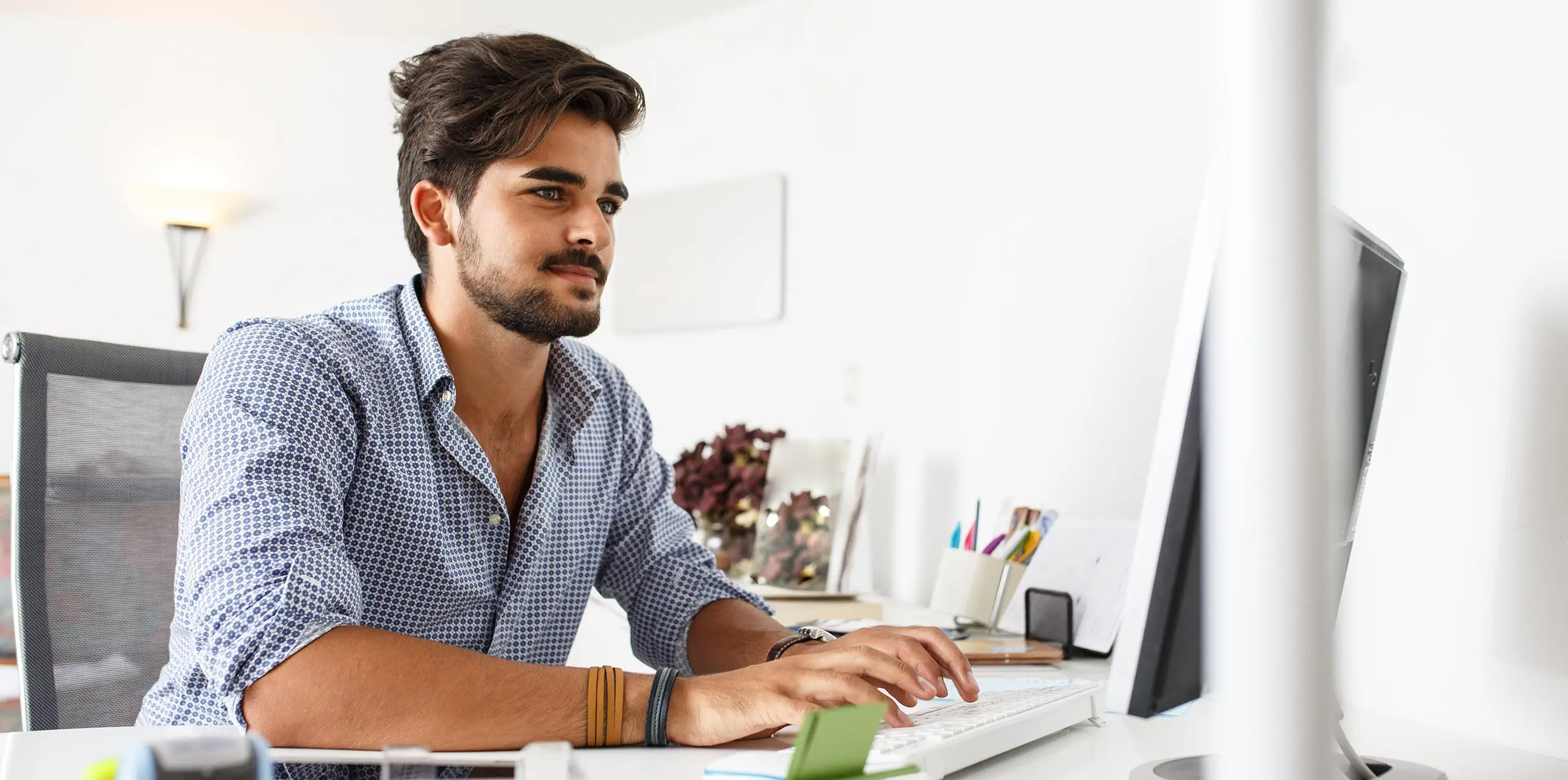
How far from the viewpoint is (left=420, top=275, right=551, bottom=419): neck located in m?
1.33

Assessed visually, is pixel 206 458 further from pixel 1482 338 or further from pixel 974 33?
pixel 974 33

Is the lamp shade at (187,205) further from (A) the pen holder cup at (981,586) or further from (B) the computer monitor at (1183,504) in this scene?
(B) the computer monitor at (1183,504)

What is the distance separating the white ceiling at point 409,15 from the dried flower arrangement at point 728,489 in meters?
1.20

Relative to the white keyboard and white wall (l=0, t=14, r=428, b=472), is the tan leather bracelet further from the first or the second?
white wall (l=0, t=14, r=428, b=472)

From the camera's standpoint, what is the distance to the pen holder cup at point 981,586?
5.41ft

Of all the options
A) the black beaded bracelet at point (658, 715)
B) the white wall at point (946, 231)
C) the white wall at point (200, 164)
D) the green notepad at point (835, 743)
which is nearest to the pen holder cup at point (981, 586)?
the white wall at point (946, 231)

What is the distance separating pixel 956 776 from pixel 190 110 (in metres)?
3.61

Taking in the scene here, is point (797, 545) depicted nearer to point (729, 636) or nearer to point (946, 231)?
point (946, 231)

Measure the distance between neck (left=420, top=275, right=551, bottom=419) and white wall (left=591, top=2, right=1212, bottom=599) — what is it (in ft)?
2.94

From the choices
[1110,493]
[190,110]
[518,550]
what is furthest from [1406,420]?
[190,110]

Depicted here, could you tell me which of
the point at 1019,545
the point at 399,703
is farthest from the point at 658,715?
the point at 1019,545

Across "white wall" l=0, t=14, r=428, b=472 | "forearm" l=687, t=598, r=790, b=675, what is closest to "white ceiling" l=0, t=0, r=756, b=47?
"white wall" l=0, t=14, r=428, b=472

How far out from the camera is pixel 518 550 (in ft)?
4.16

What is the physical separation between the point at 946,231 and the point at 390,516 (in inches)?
52.5
